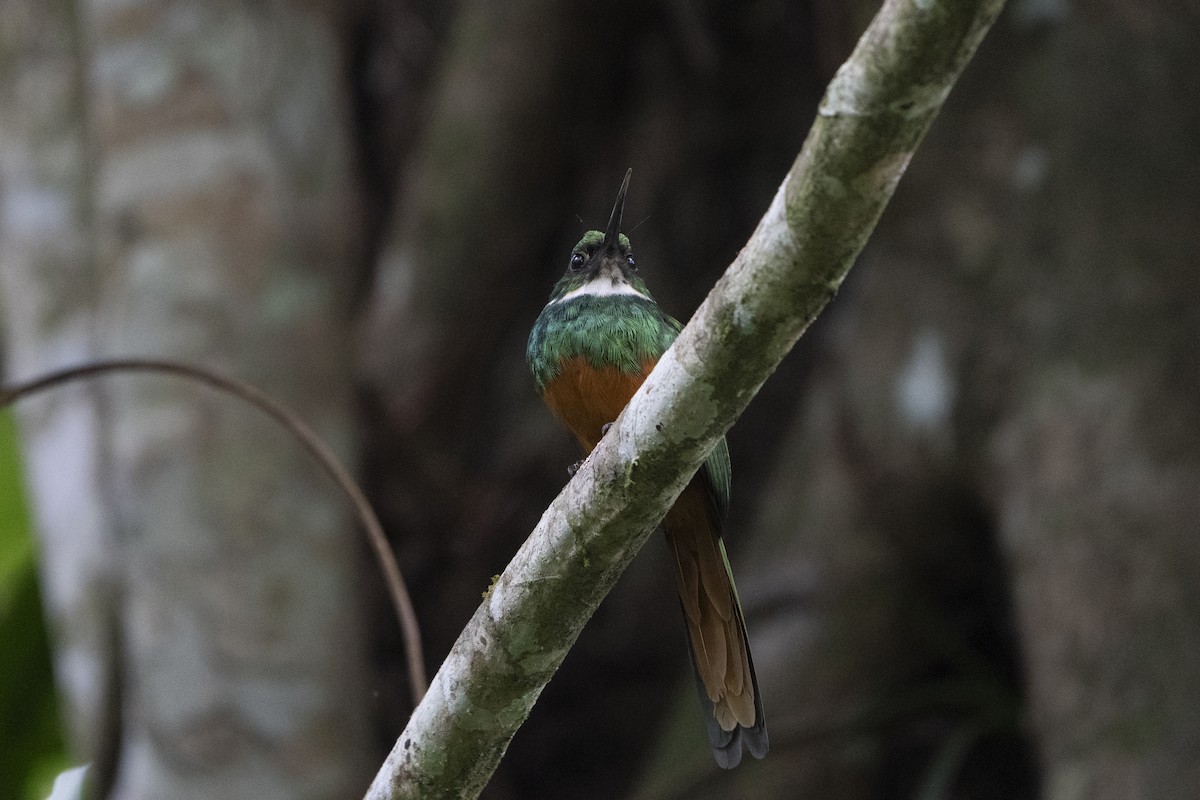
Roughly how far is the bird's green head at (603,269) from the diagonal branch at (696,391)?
1027 mm

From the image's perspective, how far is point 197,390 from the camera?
2998mm

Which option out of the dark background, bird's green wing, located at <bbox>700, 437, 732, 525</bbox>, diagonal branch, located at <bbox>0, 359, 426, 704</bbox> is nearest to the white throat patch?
bird's green wing, located at <bbox>700, 437, 732, 525</bbox>

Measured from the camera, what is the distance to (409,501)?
3451 mm

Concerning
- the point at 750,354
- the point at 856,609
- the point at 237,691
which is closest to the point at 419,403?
the point at 237,691

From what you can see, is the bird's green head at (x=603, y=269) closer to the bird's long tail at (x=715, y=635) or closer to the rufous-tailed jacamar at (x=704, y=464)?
the rufous-tailed jacamar at (x=704, y=464)

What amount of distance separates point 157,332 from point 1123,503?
80.7 inches

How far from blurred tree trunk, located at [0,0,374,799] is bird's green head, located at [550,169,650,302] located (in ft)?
3.07

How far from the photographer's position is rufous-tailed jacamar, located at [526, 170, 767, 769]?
1.70 metres

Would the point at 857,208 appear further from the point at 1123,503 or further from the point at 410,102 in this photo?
the point at 410,102

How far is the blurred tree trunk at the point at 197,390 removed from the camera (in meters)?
2.80

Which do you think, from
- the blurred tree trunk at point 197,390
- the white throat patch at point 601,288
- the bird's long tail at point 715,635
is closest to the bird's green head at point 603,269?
the white throat patch at point 601,288

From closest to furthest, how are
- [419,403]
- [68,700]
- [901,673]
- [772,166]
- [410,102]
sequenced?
[68,700] → [901,673] → [419,403] → [410,102] → [772,166]

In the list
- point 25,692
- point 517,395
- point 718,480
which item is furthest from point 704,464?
point 25,692

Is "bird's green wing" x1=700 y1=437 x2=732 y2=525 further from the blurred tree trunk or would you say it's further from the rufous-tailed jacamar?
the blurred tree trunk
